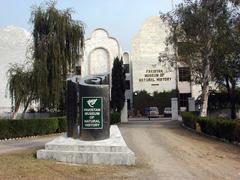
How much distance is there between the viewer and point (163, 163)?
16938 mm

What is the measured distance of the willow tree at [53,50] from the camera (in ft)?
130

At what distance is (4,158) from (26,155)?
3.75 ft

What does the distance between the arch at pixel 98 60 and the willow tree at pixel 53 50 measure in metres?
41.2

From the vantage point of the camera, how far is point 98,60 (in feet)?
272

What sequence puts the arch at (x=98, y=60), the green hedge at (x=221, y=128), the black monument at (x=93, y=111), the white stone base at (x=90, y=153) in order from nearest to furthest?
the white stone base at (x=90, y=153) → the black monument at (x=93, y=111) → the green hedge at (x=221, y=128) → the arch at (x=98, y=60)

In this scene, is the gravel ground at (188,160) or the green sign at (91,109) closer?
the gravel ground at (188,160)

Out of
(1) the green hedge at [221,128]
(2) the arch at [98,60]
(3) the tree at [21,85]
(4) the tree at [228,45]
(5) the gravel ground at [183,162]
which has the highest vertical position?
(2) the arch at [98,60]

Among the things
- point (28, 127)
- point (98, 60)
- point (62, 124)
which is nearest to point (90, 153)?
point (28, 127)

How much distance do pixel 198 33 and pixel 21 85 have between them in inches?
567

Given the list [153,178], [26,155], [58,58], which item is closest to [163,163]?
[153,178]

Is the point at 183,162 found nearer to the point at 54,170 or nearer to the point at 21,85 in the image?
the point at 54,170

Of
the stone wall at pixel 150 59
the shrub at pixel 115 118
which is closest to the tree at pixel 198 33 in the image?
the shrub at pixel 115 118

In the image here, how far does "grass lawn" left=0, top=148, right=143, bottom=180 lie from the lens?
13.1 meters

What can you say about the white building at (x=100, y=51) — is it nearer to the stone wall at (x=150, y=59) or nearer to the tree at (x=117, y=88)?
the stone wall at (x=150, y=59)
